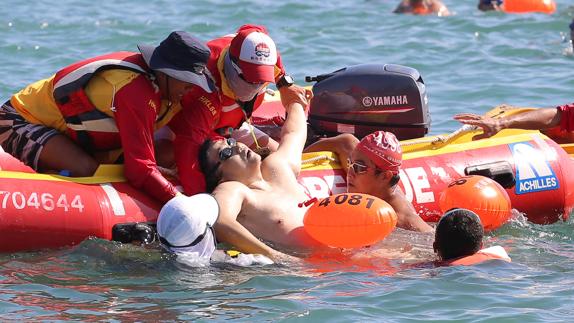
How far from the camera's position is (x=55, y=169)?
702 centimetres

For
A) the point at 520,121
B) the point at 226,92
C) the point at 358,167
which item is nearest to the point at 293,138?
the point at 358,167

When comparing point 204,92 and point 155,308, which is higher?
point 204,92

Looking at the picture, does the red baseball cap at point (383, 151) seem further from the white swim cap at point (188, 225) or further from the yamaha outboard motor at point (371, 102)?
the white swim cap at point (188, 225)

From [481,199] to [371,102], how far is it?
1241mm

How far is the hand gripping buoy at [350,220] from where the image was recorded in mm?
6473

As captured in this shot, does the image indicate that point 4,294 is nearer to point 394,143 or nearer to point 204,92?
point 204,92

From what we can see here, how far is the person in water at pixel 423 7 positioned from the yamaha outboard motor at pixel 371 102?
27.7 ft

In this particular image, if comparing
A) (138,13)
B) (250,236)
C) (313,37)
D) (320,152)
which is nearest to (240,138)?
(320,152)

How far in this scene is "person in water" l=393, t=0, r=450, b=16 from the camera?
1645cm

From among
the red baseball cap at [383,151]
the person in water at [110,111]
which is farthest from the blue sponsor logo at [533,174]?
the person in water at [110,111]

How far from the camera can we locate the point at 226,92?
7.11 meters

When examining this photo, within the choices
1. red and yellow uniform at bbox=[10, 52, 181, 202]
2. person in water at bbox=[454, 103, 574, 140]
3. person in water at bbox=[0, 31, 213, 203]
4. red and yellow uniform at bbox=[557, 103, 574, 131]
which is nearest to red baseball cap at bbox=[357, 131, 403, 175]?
person in water at bbox=[454, 103, 574, 140]

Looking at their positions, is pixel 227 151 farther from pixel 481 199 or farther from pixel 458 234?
pixel 481 199

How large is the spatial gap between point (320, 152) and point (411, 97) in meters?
0.77
